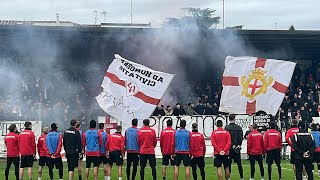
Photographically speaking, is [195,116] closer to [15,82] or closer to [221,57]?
[221,57]

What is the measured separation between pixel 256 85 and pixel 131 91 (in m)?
4.33

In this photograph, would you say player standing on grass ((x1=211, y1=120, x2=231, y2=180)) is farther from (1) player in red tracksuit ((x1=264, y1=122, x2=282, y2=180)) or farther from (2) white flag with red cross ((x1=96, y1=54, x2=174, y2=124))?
(2) white flag with red cross ((x1=96, y1=54, x2=174, y2=124))

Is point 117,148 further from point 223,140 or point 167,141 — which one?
point 223,140

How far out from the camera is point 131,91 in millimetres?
21219

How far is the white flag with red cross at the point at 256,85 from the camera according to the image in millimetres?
22125

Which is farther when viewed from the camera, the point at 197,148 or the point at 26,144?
the point at 26,144

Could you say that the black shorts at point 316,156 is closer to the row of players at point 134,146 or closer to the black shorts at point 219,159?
the row of players at point 134,146

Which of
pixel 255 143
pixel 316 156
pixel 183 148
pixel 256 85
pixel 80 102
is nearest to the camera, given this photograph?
pixel 183 148

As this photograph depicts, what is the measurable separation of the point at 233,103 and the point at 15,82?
487 inches

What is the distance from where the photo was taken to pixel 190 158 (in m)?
18.4

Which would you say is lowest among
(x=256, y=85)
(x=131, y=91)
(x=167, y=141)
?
(x=167, y=141)

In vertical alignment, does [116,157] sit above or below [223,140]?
below

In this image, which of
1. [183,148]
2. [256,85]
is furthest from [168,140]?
[256,85]

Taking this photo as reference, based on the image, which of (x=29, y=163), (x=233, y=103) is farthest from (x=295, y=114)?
(x=29, y=163)
